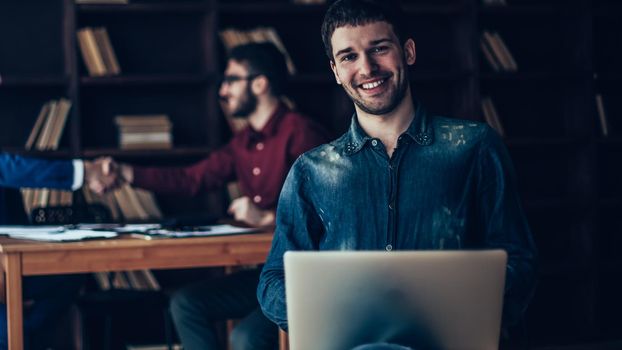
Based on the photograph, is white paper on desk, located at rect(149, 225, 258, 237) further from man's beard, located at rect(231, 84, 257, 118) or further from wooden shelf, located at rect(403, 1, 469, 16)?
wooden shelf, located at rect(403, 1, 469, 16)

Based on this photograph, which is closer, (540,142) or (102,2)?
(102,2)

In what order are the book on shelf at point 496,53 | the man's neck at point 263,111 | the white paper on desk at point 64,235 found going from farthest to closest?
the book on shelf at point 496,53 < the man's neck at point 263,111 < the white paper on desk at point 64,235

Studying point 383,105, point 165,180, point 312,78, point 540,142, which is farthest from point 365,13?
point 540,142

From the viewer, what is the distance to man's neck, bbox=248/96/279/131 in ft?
12.2

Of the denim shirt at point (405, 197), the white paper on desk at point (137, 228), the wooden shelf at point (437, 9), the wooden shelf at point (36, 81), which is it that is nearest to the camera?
the denim shirt at point (405, 197)

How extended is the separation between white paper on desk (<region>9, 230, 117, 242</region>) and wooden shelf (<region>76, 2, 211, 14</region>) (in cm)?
153

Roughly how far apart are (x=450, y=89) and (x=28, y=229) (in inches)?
101

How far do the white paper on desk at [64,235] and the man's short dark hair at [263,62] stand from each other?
1.14 meters

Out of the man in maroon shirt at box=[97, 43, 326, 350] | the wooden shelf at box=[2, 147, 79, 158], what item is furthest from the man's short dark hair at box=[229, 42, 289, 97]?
the wooden shelf at box=[2, 147, 79, 158]

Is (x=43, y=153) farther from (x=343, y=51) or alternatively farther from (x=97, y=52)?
(x=343, y=51)

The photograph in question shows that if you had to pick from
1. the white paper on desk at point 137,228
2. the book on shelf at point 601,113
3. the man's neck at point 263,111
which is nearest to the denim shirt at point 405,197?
the white paper on desk at point 137,228

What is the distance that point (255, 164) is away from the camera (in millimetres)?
3736

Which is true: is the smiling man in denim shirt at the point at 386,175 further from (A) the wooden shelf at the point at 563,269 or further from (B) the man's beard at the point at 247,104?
(A) the wooden shelf at the point at 563,269

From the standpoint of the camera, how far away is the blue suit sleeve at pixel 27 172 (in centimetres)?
339
